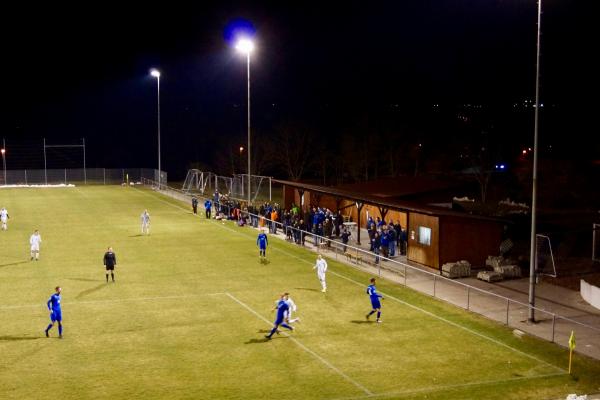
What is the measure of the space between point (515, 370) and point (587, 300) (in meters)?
9.31

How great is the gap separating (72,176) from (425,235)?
66843 millimetres

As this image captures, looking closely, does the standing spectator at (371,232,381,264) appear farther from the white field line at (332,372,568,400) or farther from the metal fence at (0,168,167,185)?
the metal fence at (0,168,167,185)

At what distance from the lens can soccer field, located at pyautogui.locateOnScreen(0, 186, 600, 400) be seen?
1609 centimetres

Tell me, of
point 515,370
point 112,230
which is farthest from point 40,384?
point 112,230

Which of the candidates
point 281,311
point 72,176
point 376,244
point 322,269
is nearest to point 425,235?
point 376,244

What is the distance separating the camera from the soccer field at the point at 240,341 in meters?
16.1

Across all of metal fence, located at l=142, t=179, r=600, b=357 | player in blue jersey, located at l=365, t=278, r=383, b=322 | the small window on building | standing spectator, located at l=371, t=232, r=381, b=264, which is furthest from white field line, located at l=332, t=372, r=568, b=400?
standing spectator, located at l=371, t=232, r=381, b=264

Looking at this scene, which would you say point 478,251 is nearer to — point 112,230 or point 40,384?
point 40,384

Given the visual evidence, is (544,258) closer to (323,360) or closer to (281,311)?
(281,311)

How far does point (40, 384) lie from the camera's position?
52.4 feet

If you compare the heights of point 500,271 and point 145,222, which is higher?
point 145,222

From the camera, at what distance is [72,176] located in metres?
87.1

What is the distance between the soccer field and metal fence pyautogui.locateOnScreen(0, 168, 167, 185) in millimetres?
52652

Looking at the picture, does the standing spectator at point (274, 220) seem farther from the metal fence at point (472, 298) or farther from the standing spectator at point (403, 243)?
the standing spectator at point (403, 243)
